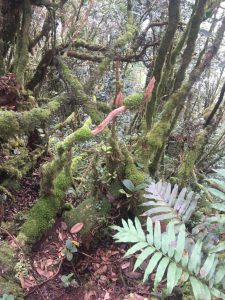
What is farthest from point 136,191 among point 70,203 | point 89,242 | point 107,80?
point 107,80

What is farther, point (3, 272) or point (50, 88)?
point (50, 88)

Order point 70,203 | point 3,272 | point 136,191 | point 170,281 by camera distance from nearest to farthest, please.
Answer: point 170,281, point 3,272, point 136,191, point 70,203

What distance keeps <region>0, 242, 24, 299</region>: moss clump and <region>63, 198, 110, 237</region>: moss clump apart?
0.63m

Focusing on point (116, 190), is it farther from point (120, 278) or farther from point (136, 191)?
point (120, 278)

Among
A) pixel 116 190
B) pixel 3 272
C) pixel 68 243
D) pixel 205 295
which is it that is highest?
pixel 205 295

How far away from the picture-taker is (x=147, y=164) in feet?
11.4

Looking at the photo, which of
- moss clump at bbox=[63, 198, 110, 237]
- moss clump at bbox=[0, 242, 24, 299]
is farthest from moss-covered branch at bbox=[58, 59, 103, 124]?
moss clump at bbox=[0, 242, 24, 299]

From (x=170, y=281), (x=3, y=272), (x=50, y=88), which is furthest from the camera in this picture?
(x=50, y=88)

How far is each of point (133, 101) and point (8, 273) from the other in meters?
1.86

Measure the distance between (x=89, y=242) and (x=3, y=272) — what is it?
31.3 inches

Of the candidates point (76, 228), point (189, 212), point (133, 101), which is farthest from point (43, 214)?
point (189, 212)

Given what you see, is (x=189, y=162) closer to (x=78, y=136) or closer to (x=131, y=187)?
(x=131, y=187)

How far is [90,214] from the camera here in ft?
10.9

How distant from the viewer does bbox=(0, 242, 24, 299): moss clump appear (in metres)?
2.73
